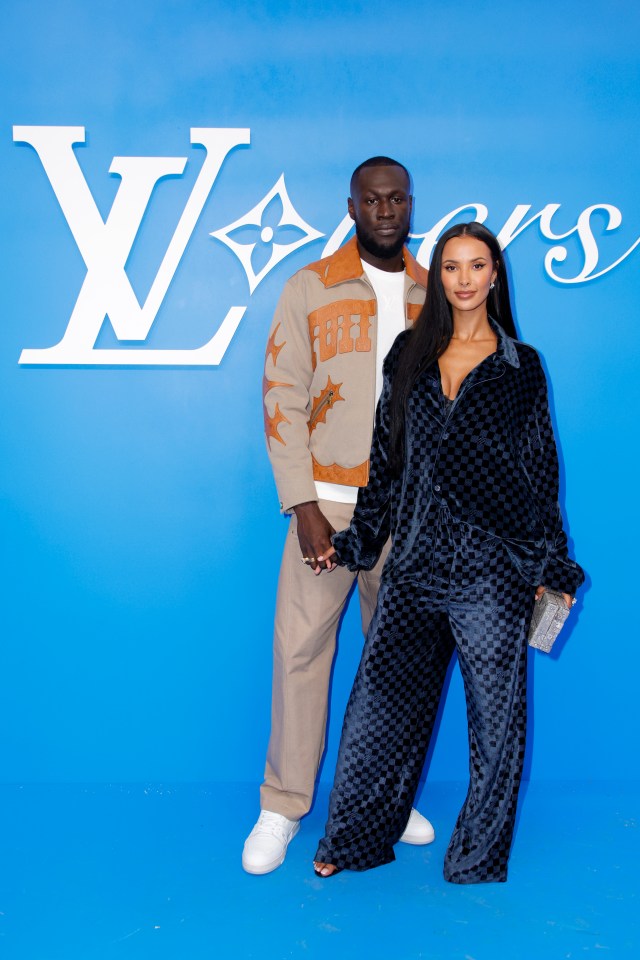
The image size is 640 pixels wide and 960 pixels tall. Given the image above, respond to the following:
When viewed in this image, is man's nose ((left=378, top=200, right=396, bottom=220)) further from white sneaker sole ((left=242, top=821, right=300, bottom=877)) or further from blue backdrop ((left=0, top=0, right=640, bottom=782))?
white sneaker sole ((left=242, top=821, right=300, bottom=877))

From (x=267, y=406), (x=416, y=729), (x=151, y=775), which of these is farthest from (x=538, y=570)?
(x=151, y=775)

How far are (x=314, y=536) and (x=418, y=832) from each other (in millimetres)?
874

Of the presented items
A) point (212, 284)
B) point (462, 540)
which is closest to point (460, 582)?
point (462, 540)

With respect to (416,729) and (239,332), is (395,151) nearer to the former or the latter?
(239,332)

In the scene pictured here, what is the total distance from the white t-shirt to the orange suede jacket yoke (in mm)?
25

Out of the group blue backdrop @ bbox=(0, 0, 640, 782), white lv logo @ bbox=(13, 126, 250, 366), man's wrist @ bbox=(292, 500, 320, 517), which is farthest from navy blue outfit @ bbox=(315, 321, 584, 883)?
white lv logo @ bbox=(13, 126, 250, 366)

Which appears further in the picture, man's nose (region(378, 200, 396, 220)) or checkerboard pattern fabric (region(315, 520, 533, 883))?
man's nose (region(378, 200, 396, 220))

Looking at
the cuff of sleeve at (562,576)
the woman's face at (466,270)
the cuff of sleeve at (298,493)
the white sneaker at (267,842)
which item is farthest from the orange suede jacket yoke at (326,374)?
the white sneaker at (267,842)

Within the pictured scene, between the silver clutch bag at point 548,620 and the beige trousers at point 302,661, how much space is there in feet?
1.43

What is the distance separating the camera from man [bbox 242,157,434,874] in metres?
2.40

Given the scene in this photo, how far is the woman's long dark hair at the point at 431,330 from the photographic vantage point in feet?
7.18

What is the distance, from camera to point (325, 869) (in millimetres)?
2350

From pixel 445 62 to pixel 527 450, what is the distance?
1247 mm

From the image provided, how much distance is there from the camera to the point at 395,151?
2736 millimetres
